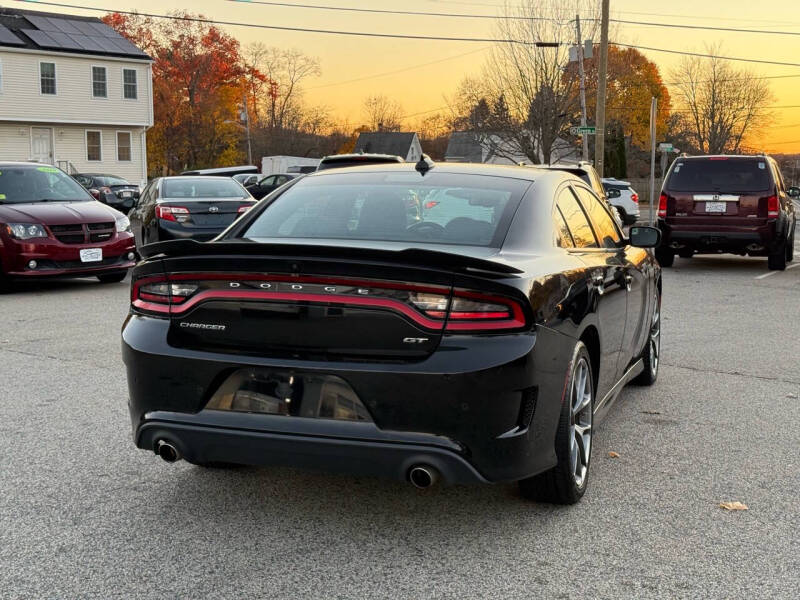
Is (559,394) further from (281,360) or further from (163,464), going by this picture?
(163,464)

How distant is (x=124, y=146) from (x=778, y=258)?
39490mm

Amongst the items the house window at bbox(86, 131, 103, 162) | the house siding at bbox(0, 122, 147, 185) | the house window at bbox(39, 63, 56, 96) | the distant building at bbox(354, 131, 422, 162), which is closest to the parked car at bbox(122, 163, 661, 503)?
the house siding at bbox(0, 122, 147, 185)

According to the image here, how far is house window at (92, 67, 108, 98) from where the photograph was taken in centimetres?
4709

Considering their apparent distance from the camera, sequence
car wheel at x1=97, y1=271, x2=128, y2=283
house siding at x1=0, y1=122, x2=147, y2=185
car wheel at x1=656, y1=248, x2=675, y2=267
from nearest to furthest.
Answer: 1. car wheel at x1=97, y1=271, x2=128, y2=283
2. car wheel at x1=656, y1=248, x2=675, y2=267
3. house siding at x1=0, y1=122, x2=147, y2=185

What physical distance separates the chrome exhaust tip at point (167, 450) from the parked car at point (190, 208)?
10666 millimetres

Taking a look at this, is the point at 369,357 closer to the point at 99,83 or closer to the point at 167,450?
the point at 167,450

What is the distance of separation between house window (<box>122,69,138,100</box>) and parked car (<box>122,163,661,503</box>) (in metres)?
46.9

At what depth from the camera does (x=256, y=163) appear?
8225 centimetres

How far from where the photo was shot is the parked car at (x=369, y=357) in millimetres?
3594

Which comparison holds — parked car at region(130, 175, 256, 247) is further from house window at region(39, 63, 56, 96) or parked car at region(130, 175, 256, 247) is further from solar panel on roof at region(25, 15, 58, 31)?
solar panel on roof at region(25, 15, 58, 31)

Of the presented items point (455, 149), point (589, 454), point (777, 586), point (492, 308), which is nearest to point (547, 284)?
point (492, 308)

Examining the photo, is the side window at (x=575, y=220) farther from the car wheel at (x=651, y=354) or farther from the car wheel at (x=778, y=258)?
the car wheel at (x=778, y=258)

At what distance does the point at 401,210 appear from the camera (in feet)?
15.1

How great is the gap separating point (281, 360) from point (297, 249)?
0.44 meters
